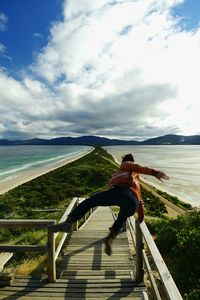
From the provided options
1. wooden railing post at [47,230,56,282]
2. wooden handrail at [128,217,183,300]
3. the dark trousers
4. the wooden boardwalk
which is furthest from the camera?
wooden railing post at [47,230,56,282]

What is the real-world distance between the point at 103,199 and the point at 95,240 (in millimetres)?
3392

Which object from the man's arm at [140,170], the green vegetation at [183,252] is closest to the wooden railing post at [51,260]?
the man's arm at [140,170]

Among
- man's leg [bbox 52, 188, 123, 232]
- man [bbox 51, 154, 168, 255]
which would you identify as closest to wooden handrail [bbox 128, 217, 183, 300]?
man [bbox 51, 154, 168, 255]

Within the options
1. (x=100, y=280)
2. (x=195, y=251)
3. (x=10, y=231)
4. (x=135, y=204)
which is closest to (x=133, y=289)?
(x=100, y=280)

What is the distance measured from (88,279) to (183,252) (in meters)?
3.37

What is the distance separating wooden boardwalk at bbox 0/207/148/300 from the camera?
4.59m

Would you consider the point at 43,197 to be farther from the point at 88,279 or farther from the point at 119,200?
the point at 119,200

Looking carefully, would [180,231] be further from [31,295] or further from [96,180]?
[96,180]

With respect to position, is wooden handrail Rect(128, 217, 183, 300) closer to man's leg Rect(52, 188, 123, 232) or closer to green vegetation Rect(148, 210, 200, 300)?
man's leg Rect(52, 188, 123, 232)

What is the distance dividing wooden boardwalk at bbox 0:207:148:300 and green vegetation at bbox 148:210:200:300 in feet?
4.06

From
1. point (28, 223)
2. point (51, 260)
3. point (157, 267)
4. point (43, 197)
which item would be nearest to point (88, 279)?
point (51, 260)

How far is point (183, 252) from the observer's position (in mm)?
7672

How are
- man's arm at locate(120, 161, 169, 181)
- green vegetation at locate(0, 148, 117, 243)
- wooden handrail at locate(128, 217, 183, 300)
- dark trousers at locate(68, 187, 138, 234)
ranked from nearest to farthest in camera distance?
wooden handrail at locate(128, 217, 183, 300) → man's arm at locate(120, 161, 169, 181) → dark trousers at locate(68, 187, 138, 234) → green vegetation at locate(0, 148, 117, 243)

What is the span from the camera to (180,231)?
914cm
